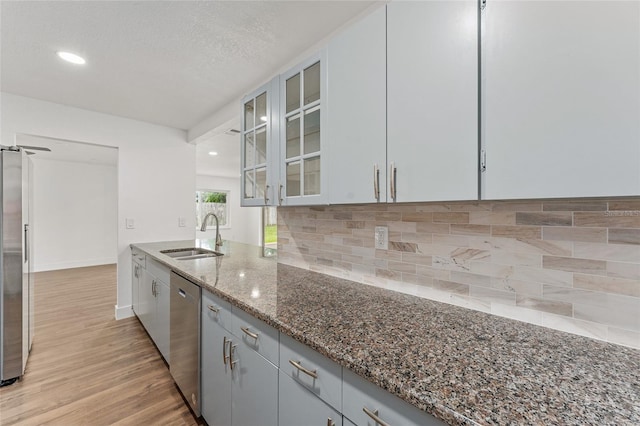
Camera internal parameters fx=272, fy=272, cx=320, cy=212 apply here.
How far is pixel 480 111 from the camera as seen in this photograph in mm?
833

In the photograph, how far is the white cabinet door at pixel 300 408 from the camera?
82 centimetres

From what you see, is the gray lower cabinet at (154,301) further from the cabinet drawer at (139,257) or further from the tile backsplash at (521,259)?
the tile backsplash at (521,259)

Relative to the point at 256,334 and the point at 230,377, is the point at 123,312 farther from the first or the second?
the point at 256,334

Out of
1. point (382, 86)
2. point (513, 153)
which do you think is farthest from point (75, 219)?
point (513, 153)

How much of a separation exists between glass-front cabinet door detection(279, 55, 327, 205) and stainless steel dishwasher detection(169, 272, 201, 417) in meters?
0.82

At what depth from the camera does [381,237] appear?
1.44 metres

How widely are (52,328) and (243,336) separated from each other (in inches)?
122

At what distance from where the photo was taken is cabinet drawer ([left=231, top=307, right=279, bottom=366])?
41.3 inches

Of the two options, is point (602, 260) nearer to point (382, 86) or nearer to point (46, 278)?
point (382, 86)

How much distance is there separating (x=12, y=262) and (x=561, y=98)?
3143 mm

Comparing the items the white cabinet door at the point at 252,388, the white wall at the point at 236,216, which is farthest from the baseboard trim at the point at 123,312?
the white wall at the point at 236,216

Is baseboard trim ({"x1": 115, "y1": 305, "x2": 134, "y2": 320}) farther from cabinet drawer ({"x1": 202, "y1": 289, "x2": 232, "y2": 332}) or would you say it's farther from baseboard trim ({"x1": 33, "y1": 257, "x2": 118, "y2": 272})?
baseboard trim ({"x1": 33, "y1": 257, "x2": 118, "y2": 272})

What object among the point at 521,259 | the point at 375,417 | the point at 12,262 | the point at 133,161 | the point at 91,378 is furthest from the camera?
the point at 133,161

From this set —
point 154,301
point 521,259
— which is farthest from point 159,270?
point 521,259
